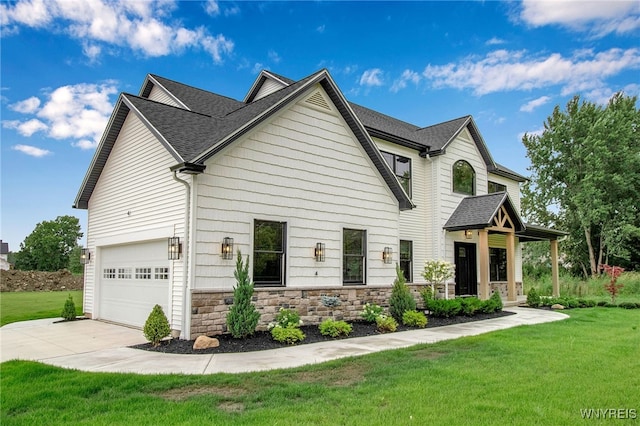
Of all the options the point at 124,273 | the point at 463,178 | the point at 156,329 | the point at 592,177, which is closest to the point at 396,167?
the point at 463,178

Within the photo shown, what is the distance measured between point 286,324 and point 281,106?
5071 millimetres

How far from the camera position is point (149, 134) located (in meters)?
10.8

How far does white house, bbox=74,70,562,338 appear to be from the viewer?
360 inches

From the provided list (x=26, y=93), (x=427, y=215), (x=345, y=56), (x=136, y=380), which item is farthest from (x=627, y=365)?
(x=26, y=93)

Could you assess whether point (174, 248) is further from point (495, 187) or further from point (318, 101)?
point (495, 187)

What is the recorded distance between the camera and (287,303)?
10.3m

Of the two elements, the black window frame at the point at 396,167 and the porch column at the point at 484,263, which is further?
the black window frame at the point at 396,167

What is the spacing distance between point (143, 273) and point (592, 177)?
2734 cm

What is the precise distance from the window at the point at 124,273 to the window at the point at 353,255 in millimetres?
5759

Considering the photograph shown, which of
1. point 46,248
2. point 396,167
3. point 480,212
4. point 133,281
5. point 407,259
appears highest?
point 396,167

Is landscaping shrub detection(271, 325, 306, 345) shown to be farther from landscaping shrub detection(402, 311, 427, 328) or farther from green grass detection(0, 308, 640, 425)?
landscaping shrub detection(402, 311, 427, 328)

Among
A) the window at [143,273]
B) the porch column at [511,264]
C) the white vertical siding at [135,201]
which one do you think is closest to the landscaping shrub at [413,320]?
the white vertical siding at [135,201]

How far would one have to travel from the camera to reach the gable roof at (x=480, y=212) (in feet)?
51.3

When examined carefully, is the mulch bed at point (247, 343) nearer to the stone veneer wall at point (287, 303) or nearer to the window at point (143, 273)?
the stone veneer wall at point (287, 303)
